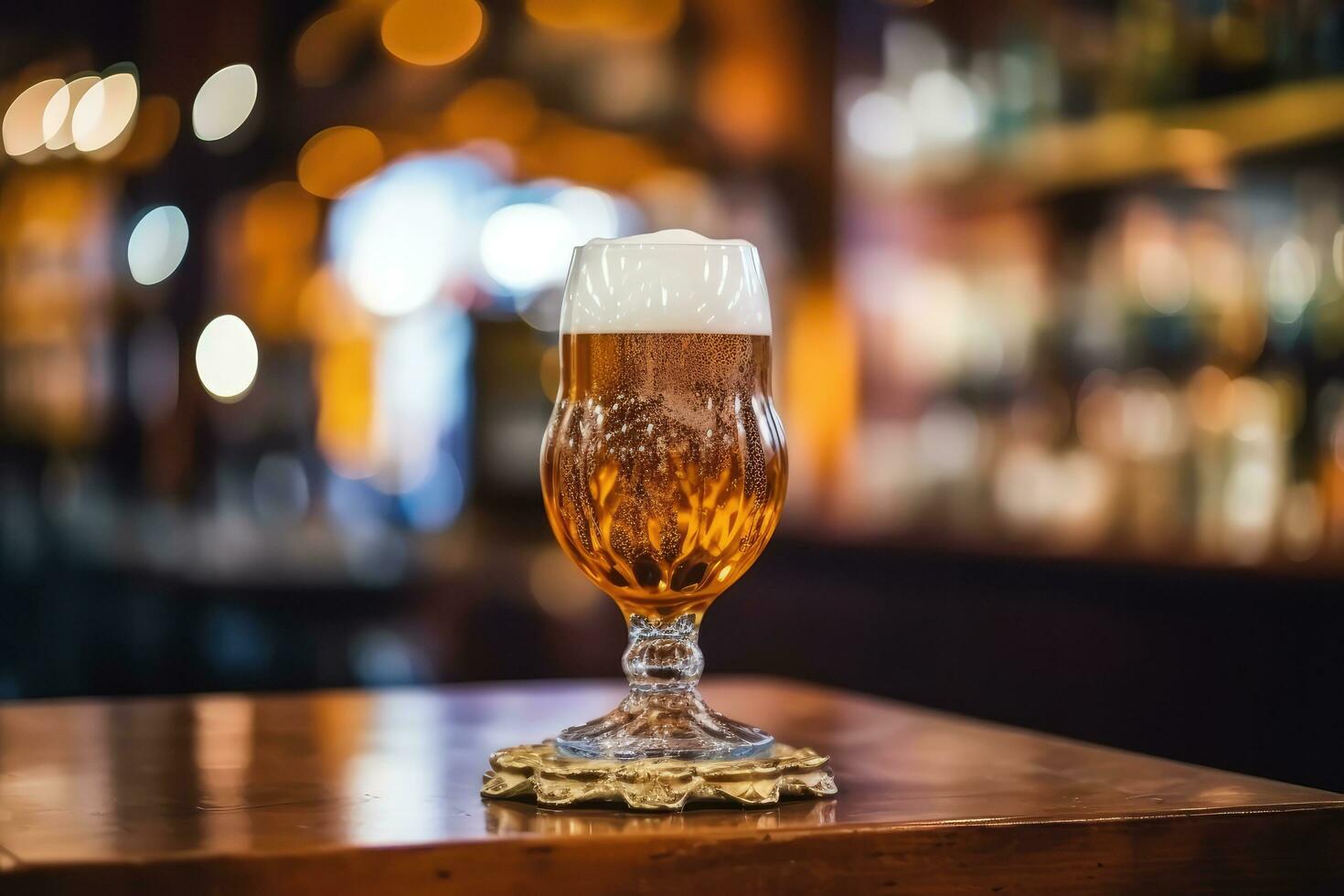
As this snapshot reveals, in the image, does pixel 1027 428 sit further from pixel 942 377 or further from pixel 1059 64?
pixel 1059 64

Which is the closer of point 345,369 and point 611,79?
point 611,79

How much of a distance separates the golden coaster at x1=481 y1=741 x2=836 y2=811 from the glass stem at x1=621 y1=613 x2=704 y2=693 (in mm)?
63

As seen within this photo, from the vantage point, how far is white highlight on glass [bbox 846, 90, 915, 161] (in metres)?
4.37

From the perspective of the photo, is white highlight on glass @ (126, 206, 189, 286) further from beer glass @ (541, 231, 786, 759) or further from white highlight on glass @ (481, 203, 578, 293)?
beer glass @ (541, 231, 786, 759)

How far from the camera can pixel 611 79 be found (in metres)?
5.88

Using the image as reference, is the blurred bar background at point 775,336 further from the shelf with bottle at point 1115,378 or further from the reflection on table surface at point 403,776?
the reflection on table surface at point 403,776

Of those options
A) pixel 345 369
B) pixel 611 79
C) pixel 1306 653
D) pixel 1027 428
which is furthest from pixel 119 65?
pixel 1306 653

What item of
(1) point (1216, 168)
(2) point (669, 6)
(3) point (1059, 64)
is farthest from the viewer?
(2) point (669, 6)

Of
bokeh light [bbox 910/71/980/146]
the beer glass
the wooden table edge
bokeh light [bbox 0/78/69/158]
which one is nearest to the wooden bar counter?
the wooden table edge

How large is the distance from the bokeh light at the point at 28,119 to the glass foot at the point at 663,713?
20.6 ft

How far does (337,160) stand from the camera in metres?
6.42

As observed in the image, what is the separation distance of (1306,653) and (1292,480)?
0.75 meters

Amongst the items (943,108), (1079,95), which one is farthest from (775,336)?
(1079,95)

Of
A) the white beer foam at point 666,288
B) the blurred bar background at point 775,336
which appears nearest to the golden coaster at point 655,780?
the white beer foam at point 666,288
